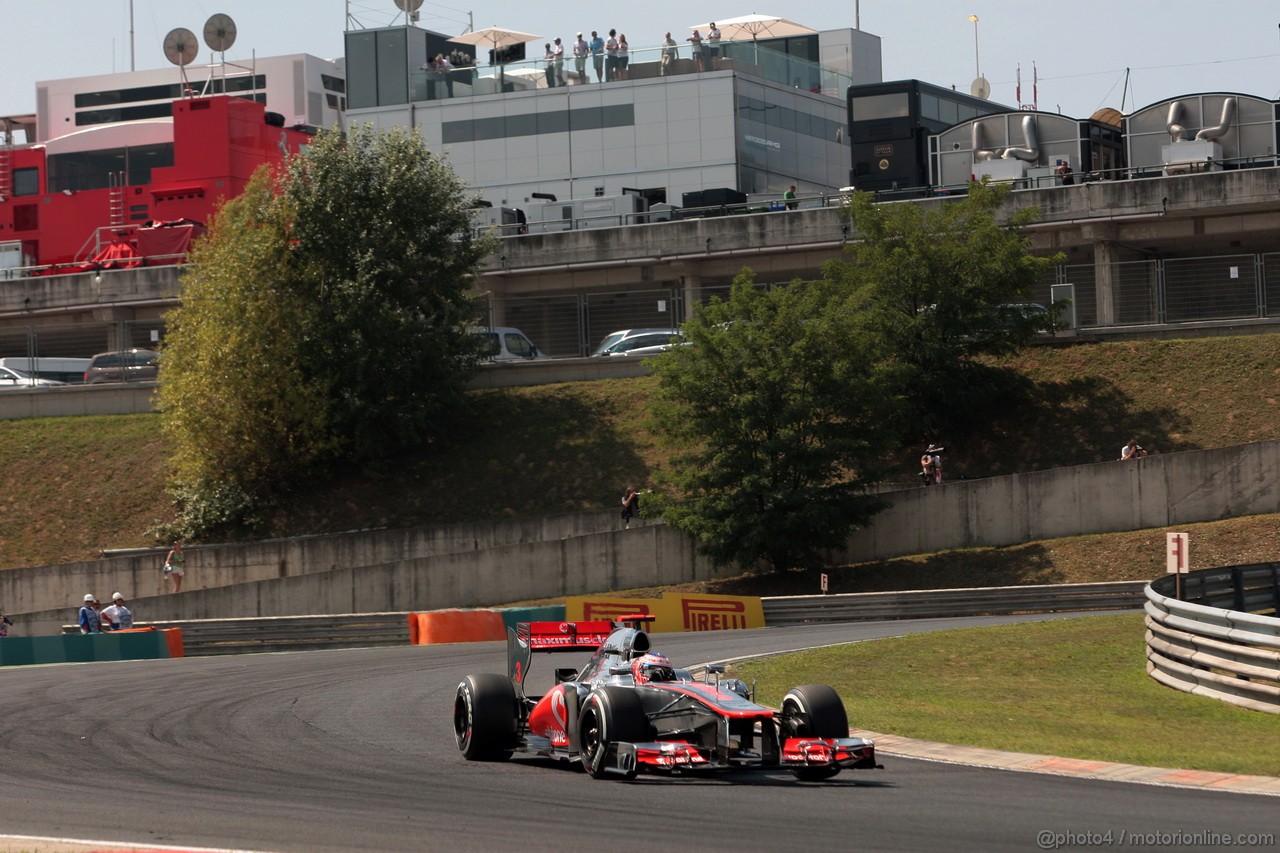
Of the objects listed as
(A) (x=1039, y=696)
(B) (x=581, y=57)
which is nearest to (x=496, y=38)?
(B) (x=581, y=57)

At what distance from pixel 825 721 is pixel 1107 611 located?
75.8 feet

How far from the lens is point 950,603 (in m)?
35.0

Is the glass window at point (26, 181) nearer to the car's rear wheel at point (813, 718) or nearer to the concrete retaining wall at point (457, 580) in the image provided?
the concrete retaining wall at point (457, 580)

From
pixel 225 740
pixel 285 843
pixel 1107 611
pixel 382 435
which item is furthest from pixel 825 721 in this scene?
pixel 382 435

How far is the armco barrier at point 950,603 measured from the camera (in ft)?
113

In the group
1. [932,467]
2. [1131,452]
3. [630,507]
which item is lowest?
[630,507]

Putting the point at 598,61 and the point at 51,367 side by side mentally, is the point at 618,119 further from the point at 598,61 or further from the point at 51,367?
the point at 51,367

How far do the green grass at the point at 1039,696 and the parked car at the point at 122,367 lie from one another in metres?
36.1

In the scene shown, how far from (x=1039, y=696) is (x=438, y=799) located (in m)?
9.78

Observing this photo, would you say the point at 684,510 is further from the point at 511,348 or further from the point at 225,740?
the point at 225,740

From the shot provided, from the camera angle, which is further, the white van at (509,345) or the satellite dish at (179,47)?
the satellite dish at (179,47)


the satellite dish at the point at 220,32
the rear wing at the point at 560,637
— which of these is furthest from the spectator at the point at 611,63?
the rear wing at the point at 560,637

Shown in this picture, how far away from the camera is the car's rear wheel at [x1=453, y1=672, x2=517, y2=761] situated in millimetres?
14109

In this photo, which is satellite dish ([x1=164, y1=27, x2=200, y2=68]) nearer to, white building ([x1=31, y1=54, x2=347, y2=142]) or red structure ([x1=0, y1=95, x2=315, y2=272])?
red structure ([x1=0, y1=95, x2=315, y2=272])
